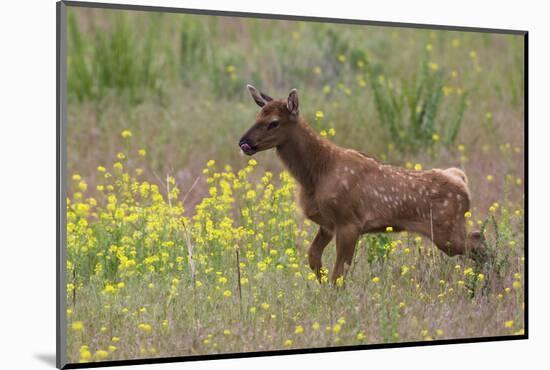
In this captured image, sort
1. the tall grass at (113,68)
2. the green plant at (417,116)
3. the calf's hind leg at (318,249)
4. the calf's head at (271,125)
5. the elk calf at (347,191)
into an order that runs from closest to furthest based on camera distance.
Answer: the calf's head at (271,125) < the elk calf at (347,191) < the calf's hind leg at (318,249) < the green plant at (417,116) < the tall grass at (113,68)

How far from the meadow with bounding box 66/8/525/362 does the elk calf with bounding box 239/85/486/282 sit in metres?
0.27

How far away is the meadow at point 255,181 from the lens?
909 centimetres

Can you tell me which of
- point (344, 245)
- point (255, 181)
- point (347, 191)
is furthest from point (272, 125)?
point (255, 181)

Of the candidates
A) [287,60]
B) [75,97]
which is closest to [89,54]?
[75,97]

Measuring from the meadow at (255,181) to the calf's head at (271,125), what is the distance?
65 centimetres

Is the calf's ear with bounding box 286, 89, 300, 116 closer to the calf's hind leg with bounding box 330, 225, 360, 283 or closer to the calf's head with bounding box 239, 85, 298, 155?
the calf's head with bounding box 239, 85, 298, 155

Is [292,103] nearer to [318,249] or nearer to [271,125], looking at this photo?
[271,125]

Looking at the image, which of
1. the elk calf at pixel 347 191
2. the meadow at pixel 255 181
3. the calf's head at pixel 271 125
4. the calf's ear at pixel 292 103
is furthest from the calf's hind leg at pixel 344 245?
the calf's ear at pixel 292 103

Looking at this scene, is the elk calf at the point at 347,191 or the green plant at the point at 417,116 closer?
the elk calf at the point at 347,191

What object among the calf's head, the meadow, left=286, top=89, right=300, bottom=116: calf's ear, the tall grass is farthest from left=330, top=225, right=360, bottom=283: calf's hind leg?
the tall grass

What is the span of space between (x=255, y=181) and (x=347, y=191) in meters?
2.14

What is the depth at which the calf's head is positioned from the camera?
29.7 feet

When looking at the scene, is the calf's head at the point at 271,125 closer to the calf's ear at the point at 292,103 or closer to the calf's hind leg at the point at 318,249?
the calf's ear at the point at 292,103

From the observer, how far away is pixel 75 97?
12.9 metres
